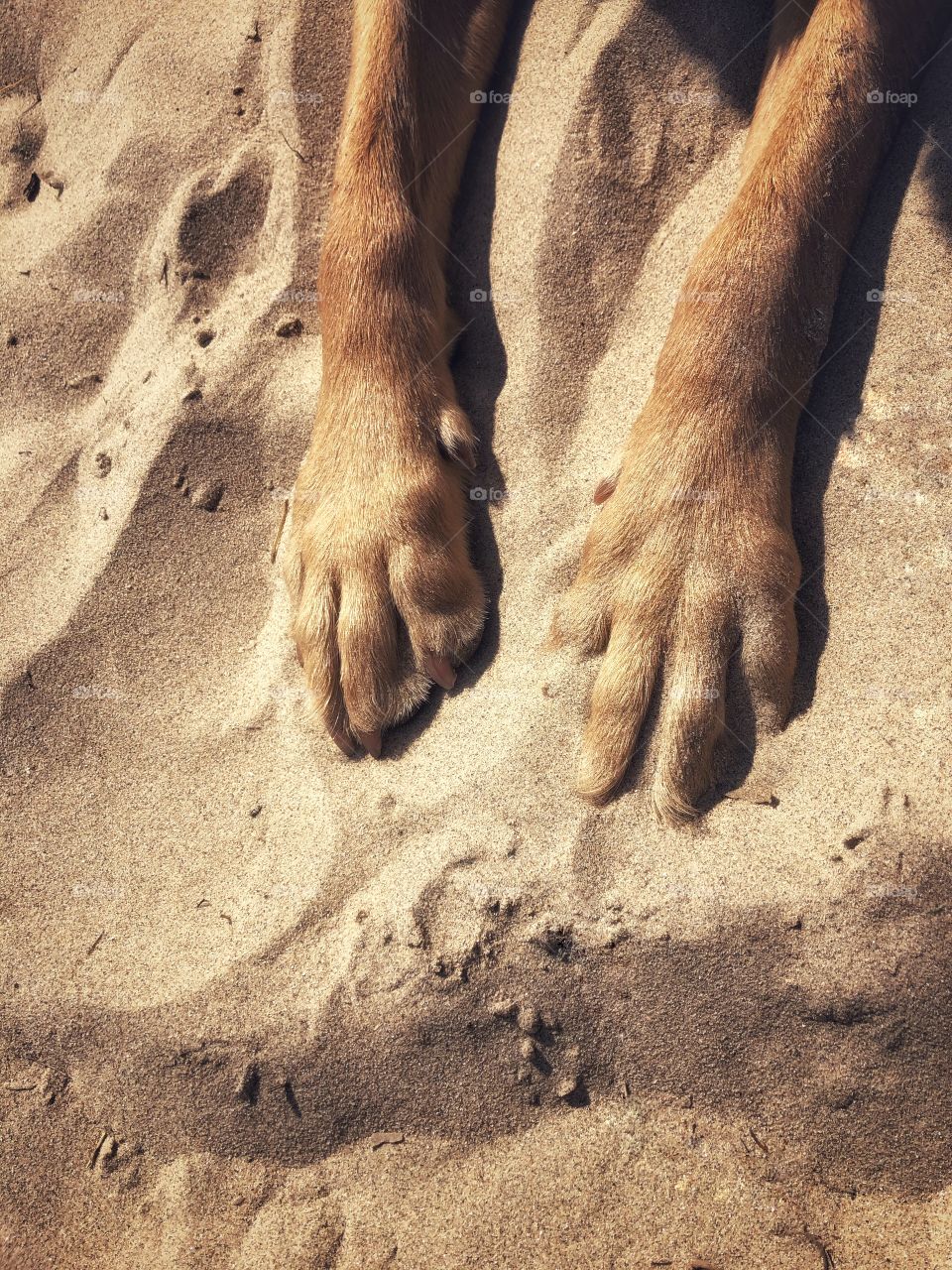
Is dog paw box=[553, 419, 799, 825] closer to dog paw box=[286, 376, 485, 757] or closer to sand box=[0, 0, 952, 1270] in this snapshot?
sand box=[0, 0, 952, 1270]

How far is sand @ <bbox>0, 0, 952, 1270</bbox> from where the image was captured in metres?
1.76

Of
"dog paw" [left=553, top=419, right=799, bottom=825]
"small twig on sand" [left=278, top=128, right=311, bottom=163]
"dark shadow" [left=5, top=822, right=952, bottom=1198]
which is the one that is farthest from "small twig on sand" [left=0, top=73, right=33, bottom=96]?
"dark shadow" [left=5, top=822, right=952, bottom=1198]

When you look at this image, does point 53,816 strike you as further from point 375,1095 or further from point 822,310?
point 822,310

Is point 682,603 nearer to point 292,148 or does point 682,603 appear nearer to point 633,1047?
point 633,1047

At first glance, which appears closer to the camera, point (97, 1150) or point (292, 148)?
point (97, 1150)

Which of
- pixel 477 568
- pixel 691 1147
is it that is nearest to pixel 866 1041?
pixel 691 1147

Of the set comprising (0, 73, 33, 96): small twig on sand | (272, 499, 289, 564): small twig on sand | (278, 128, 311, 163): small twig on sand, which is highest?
(0, 73, 33, 96): small twig on sand

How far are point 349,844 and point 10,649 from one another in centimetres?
116

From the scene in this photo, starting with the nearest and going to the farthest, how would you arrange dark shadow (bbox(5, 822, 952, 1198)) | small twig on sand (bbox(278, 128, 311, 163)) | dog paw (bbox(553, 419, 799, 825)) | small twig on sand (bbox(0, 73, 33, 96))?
dark shadow (bbox(5, 822, 952, 1198))
dog paw (bbox(553, 419, 799, 825))
small twig on sand (bbox(278, 128, 311, 163))
small twig on sand (bbox(0, 73, 33, 96))

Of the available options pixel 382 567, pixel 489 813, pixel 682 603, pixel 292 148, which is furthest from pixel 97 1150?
pixel 292 148

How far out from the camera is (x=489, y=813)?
192 cm

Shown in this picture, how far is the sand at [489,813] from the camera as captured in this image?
1756mm

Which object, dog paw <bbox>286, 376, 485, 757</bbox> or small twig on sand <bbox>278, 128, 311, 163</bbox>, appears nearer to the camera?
dog paw <bbox>286, 376, 485, 757</bbox>

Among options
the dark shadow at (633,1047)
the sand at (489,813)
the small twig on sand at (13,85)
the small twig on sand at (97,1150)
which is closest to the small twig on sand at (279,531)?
the sand at (489,813)
